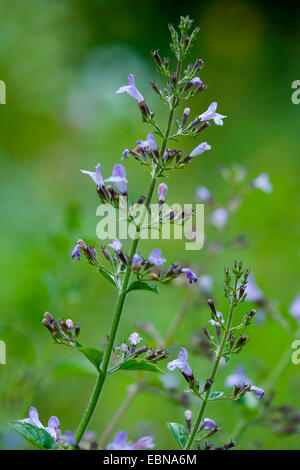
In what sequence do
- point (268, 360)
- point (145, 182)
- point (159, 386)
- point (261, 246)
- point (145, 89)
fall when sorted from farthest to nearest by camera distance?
point (145, 89) < point (145, 182) < point (261, 246) < point (268, 360) < point (159, 386)

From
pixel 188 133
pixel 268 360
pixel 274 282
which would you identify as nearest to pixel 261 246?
pixel 274 282

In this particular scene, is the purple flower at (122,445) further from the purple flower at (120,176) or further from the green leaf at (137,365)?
the purple flower at (120,176)

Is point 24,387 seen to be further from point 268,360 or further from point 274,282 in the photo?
point 274,282

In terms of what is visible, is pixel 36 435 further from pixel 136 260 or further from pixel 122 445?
pixel 136 260

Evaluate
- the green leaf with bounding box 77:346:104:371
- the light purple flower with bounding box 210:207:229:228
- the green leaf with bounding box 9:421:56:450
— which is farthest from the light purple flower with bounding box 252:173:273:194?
the green leaf with bounding box 9:421:56:450

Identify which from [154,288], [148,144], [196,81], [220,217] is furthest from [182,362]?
[220,217]

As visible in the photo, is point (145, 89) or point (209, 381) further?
point (145, 89)

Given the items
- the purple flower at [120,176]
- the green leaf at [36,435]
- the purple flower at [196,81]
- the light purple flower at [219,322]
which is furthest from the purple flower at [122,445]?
the purple flower at [196,81]
